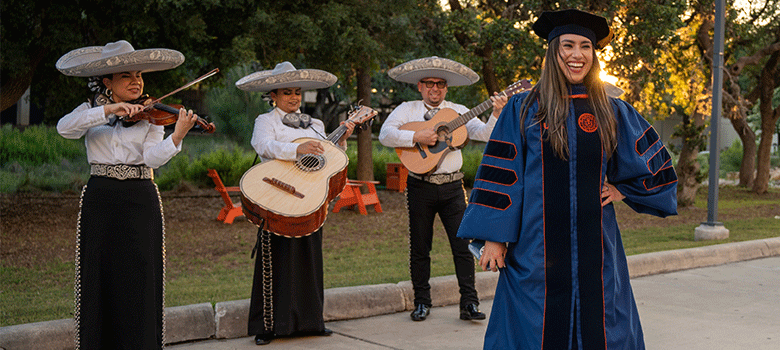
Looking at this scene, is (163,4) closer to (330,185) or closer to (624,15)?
(330,185)

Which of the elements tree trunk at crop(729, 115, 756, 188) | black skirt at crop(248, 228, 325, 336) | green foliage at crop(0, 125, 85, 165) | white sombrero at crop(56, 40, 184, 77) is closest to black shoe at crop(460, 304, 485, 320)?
black skirt at crop(248, 228, 325, 336)

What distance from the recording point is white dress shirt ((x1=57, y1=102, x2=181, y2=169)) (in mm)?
4371

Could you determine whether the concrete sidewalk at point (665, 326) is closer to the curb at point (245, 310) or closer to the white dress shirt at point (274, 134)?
the curb at point (245, 310)

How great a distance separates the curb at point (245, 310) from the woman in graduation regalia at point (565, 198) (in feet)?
8.78

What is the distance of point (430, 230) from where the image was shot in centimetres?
636

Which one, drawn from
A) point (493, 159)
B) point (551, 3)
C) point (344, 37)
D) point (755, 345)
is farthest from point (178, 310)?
point (551, 3)

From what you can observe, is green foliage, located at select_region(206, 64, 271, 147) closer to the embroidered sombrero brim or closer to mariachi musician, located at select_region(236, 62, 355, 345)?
the embroidered sombrero brim

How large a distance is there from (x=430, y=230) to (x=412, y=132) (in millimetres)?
847

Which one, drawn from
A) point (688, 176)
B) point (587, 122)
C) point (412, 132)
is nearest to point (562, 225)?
point (587, 122)

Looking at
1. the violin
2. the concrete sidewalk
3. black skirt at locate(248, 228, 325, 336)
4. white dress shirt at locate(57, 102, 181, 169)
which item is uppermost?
the violin

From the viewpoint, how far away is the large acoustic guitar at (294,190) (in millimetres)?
5207

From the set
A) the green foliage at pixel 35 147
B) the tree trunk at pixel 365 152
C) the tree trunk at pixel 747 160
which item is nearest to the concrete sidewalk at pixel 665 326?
the tree trunk at pixel 365 152

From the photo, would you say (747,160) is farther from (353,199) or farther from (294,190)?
(294,190)

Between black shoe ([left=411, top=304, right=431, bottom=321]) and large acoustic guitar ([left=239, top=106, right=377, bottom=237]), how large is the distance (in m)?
1.33
